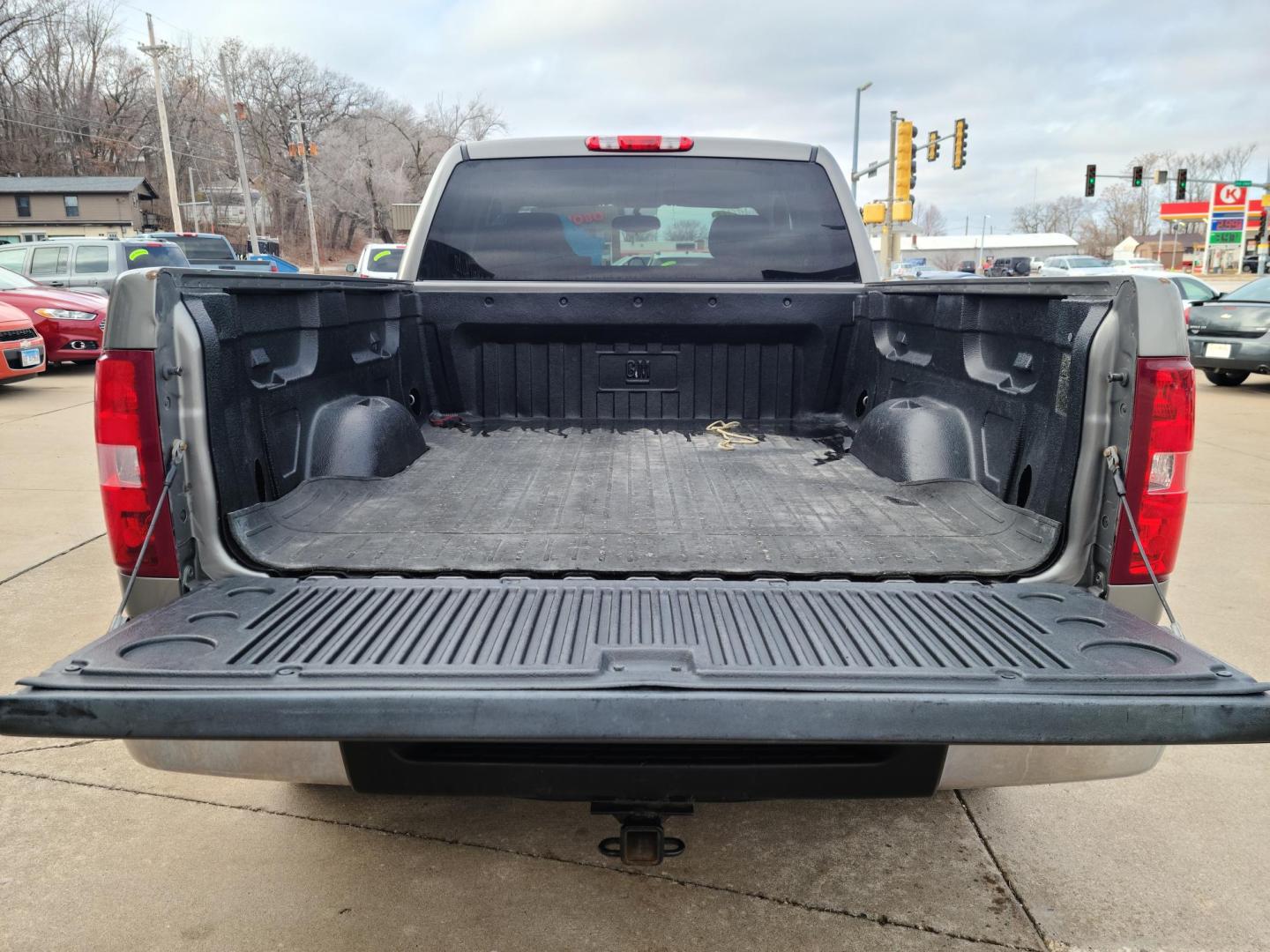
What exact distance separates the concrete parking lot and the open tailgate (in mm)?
1008

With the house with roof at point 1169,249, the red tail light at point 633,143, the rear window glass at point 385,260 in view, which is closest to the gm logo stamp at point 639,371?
the red tail light at point 633,143

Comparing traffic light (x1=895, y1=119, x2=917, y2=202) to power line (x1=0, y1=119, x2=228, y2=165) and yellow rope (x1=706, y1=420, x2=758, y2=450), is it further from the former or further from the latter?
power line (x1=0, y1=119, x2=228, y2=165)

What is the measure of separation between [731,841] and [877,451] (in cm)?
146

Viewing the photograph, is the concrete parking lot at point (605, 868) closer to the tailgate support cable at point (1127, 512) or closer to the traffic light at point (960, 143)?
the tailgate support cable at point (1127, 512)

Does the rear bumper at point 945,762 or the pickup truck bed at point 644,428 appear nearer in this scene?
the rear bumper at point 945,762

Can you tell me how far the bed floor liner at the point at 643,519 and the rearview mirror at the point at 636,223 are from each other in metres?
1.09

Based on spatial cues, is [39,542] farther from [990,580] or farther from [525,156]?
[990,580]

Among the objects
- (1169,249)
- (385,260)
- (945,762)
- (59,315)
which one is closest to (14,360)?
(59,315)

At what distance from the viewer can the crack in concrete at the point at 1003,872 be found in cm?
251

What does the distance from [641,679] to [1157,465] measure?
4.32 ft

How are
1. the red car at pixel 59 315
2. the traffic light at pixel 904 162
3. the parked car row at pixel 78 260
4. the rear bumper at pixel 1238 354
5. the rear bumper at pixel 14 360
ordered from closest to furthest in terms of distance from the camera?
the rear bumper at pixel 14 360
the rear bumper at pixel 1238 354
the red car at pixel 59 315
the parked car row at pixel 78 260
the traffic light at pixel 904 162

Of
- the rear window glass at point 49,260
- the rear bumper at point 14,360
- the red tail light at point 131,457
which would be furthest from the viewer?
the rear window glass at point 49,260

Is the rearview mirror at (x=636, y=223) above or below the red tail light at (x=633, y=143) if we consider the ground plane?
below

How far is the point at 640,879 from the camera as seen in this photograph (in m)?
2.75
